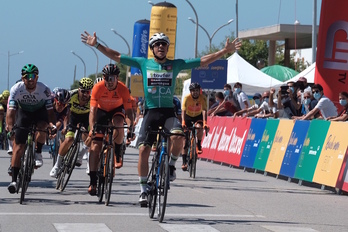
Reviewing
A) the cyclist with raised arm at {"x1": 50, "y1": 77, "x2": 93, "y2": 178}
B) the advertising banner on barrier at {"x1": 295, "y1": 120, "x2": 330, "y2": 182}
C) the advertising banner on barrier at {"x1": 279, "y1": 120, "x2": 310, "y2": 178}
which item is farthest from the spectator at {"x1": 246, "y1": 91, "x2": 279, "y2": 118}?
the cyclist with raised arm at {"x1": 50, "y1": 77, "x2": 93, "y2": 178}

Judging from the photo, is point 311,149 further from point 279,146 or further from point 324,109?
point 279,146

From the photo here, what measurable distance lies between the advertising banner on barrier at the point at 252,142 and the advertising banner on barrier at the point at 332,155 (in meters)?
4.69

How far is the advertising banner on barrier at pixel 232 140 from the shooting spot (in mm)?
24766

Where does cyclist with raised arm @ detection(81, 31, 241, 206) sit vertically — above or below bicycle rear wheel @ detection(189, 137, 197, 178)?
above

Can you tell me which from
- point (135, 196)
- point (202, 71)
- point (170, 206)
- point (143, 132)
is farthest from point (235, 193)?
point (202, 71)

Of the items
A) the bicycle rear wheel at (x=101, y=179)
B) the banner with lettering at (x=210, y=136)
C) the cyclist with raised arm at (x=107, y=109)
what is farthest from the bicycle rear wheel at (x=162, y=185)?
the banner with lettering at (x=210, y=136)

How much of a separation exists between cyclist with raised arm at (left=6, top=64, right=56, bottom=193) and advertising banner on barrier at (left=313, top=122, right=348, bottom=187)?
5306 millimetres

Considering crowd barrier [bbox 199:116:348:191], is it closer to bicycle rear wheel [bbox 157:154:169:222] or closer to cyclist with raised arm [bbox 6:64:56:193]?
cyclist with raised arm [bbox 6:64:56:193]

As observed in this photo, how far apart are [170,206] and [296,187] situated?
5.51 metres

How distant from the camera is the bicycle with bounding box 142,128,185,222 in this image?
464 inches

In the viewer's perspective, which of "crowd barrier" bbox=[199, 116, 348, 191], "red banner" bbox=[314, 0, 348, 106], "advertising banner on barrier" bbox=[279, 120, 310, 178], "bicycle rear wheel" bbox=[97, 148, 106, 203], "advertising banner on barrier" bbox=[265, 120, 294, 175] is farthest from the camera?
"red banner" bbox=[314, 0, 348, 106]

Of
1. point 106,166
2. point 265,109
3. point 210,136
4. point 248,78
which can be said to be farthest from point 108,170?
point 248,78

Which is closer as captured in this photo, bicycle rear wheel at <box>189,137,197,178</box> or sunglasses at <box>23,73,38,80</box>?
sunglasses at <box>23,73,38,80</box>

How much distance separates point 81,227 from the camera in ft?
35.8
